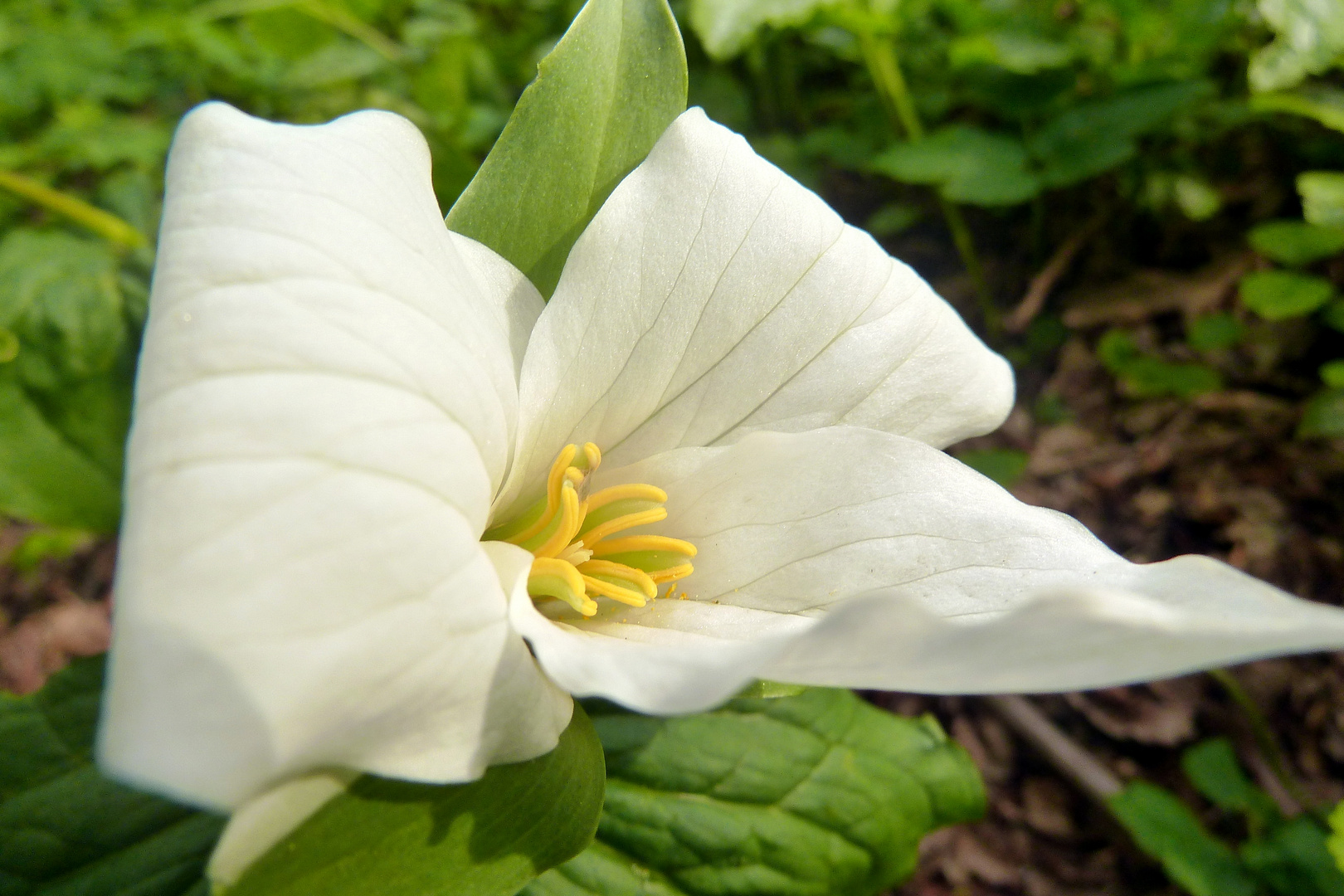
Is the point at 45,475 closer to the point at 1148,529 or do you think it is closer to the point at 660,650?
the point at 660,650

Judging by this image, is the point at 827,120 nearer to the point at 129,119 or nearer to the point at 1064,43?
the point at 1064,43

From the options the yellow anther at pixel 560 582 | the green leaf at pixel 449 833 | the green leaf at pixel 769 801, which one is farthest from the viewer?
the green leaf at pixel 769 801

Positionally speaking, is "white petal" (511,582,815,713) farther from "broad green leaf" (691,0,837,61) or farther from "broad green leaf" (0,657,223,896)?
"broad green leaf" (691,0,837,61)

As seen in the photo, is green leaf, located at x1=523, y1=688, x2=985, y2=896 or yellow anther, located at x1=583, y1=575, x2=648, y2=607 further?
green leaf, located at x1=523, y1=688, x2=985, y2=896

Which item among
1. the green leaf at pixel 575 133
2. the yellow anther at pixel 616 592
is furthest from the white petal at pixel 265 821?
the green leaf at pixel 575 133

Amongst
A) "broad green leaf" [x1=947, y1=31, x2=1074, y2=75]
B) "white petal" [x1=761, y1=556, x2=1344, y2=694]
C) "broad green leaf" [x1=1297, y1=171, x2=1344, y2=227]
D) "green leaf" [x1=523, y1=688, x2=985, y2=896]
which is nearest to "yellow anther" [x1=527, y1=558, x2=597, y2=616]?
"white petal" [x1=761, y1=556, x2=1344, y2=694]

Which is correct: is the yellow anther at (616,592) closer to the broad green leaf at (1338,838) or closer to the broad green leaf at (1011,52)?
the broad green leaf at (1338,838)

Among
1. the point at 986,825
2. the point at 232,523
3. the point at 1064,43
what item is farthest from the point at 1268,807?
the point at 232,523
